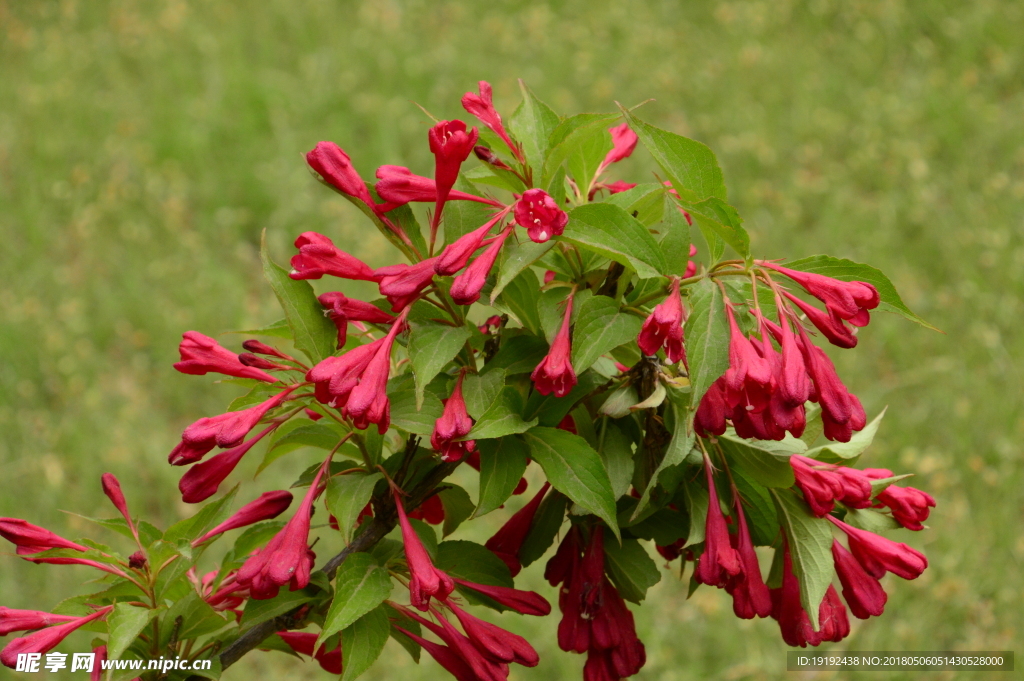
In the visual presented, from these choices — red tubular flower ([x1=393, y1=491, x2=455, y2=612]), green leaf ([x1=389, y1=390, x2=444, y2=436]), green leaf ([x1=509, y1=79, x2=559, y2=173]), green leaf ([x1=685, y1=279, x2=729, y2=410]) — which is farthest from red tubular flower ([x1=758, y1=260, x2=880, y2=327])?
red tubular flower ([x1=393, y1=491, x2=455, y2=612])

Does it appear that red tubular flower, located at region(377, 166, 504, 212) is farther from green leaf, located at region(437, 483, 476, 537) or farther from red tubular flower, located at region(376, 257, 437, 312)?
green leaf, located at region(437, 483, 476, 537)

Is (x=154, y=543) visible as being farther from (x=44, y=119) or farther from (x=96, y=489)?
(x=44, y=119)

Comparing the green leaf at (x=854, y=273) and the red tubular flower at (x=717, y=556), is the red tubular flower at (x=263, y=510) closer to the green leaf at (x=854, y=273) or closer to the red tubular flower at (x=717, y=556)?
the red tubular flower at (x=717, y=556)

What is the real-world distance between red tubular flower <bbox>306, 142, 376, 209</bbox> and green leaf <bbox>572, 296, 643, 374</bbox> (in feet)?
1.12

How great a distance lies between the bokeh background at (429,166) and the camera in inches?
152

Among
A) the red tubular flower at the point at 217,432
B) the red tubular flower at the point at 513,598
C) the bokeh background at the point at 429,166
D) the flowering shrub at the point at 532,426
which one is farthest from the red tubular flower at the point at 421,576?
the bokeh background at the point at 429,166

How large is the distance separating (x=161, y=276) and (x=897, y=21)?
4764 millimetres

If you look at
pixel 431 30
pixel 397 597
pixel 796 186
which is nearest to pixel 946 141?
pixel 796 186

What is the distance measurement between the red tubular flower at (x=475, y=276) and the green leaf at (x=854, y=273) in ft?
1.21

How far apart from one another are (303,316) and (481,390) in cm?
26

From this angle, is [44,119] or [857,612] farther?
[44,119]

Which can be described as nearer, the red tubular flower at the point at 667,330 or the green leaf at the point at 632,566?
the red tubular flower at the point at 667,330

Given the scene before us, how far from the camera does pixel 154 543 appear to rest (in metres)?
1.32

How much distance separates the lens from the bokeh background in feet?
12.6
